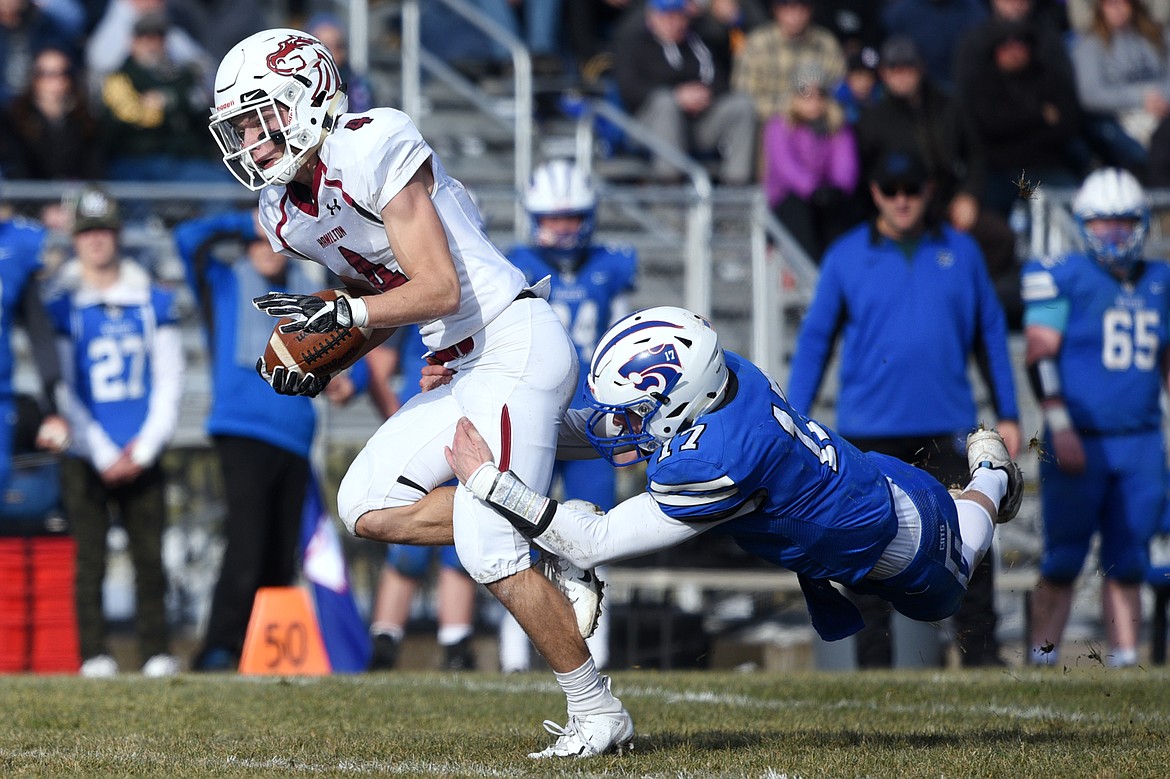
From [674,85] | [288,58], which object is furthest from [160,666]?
[674,85]

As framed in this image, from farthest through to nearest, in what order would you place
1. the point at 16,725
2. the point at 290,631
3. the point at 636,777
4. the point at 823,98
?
the point at 823,98
the point at 290,631
the point at 16,725
the point at 636,777

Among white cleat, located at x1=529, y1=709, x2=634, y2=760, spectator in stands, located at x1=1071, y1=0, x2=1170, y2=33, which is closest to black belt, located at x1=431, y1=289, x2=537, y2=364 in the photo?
white cleat, located at x1=529, y1=709, x2=634, y2=760

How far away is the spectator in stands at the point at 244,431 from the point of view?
25.7ft

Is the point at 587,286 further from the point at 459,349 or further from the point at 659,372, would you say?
the point at 659,372

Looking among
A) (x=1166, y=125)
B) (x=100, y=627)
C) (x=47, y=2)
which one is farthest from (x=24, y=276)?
(x=1166, y=125)

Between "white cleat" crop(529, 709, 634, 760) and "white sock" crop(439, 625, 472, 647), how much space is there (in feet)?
10.6

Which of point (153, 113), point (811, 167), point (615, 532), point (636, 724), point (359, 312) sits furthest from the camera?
point (811, 167)

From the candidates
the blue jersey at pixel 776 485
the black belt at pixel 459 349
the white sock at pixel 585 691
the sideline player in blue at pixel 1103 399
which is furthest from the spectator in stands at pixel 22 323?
the sideline player in blue at pixel 1103 399

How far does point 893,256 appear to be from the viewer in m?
7.67

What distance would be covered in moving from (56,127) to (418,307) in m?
5.76

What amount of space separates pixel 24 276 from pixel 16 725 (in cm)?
320

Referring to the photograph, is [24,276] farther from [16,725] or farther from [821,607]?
[821,607]

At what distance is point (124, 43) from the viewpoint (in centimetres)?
1077

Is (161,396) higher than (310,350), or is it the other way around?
(310,350)
